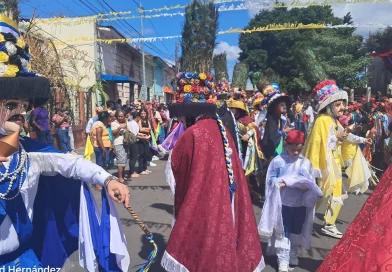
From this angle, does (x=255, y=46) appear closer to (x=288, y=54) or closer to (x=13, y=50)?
(x=288, y=54)

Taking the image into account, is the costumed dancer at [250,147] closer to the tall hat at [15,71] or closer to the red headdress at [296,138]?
the red headdress at [296,138]

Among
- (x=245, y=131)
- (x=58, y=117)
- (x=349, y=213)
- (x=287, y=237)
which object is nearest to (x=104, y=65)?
(x=58, y=117)

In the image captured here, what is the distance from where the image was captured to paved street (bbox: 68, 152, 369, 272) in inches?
182

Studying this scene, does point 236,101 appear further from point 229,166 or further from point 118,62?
point 118,62

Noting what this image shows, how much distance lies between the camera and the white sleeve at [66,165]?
2.39 m

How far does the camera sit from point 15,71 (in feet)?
7.42

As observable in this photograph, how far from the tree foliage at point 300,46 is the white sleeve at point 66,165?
26.9 m

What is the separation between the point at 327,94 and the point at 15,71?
13.4ft

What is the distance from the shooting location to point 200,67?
4121 mm

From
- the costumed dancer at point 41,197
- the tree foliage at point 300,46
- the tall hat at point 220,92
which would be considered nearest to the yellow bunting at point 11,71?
the costumed dancer at point 41,197

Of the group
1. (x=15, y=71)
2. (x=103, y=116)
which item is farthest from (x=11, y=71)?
(x=103, y=116)

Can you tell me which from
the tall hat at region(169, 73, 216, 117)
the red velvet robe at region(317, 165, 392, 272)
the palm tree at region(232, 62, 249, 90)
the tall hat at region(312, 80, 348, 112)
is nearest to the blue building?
the palm tree at region(232, 62, 249, 90)

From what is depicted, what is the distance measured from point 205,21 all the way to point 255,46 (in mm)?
36506

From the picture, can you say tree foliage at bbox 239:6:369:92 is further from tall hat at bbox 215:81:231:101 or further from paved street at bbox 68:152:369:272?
paved street at bbox 68:152:369:272
